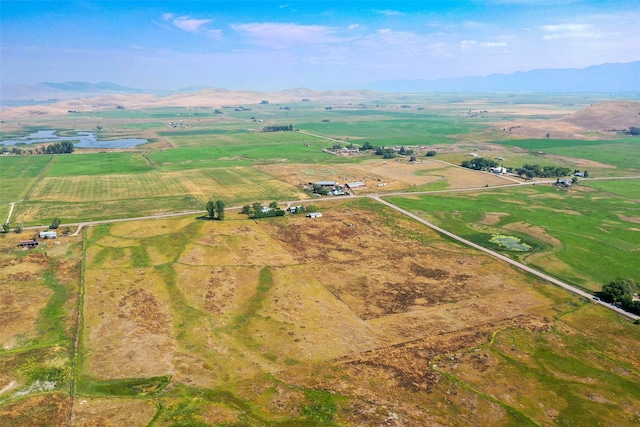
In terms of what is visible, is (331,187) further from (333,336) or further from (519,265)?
(333,336)

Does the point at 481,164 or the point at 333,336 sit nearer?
the point at 333,336

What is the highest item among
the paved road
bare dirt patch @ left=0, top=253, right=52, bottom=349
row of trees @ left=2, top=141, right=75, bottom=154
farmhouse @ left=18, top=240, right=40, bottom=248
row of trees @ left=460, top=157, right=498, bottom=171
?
row of trees @ left=2, top=141, right=75, bottom=154

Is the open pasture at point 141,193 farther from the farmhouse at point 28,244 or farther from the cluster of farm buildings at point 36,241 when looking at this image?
the farmhouse at point 28,244

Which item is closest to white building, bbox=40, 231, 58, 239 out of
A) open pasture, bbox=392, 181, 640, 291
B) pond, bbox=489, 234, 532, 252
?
open pasture, bbox=392, 181, 640, 291

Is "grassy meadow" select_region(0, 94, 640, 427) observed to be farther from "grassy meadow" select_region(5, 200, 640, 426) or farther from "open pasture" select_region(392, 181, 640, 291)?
"open pasture" select_region(392, 181, 640, 291)

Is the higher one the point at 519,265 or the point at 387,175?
the point at 387,175

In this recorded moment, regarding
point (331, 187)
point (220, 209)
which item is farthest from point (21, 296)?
point (331, 187)

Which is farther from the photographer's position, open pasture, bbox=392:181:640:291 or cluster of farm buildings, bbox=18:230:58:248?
cluster of farm buildings, bbox=18:230:58:248
